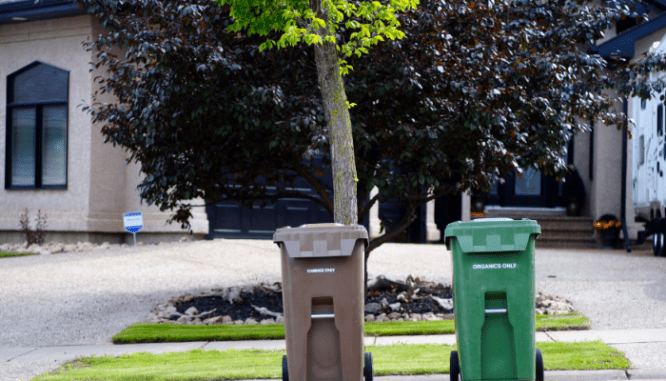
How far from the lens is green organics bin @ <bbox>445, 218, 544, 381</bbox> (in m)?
4.07

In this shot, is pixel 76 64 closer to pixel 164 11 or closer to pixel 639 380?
pixel 164 11

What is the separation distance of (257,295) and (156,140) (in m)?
2.53

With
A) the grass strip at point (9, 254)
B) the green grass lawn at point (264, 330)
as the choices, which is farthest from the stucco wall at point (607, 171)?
the grass strip at point (9, 254)

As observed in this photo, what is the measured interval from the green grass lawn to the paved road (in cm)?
27

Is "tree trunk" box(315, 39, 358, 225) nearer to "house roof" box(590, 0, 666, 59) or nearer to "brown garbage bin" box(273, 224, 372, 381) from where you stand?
"brown garbage bin" box(273, 224, 372, 381)

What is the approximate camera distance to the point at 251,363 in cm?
536

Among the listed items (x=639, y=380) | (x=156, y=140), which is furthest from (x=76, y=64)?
(x=639, y=380)

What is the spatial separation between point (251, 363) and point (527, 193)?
40.5ft

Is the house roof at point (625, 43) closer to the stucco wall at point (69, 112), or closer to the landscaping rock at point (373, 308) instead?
the landscaping rock at point (373, 308)

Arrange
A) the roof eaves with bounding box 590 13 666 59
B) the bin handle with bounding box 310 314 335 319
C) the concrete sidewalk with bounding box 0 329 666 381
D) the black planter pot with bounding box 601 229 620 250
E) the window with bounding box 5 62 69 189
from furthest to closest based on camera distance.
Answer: the black planter pot with bounding box 601 229 620 250 < the window with bounding box 5 62 69 189 < the roof eaves with bounding box 590 13 666 59 < the concrete sidewalk with bounding box 0 329 666 381 < the bin handle with bounding box 310 314 335 319

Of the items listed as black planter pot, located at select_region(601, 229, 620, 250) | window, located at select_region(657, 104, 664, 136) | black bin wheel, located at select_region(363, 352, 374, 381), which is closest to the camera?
black bin wheel, located at select_region(363, 352, 374, 381)

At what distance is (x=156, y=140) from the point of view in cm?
729

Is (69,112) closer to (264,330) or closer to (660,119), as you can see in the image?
(264,330)

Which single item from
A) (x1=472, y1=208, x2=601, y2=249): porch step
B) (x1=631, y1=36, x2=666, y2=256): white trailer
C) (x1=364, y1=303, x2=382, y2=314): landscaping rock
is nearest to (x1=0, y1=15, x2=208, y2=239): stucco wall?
(x1=364, y1=303, x2=382, y2=314): landscaping rock
